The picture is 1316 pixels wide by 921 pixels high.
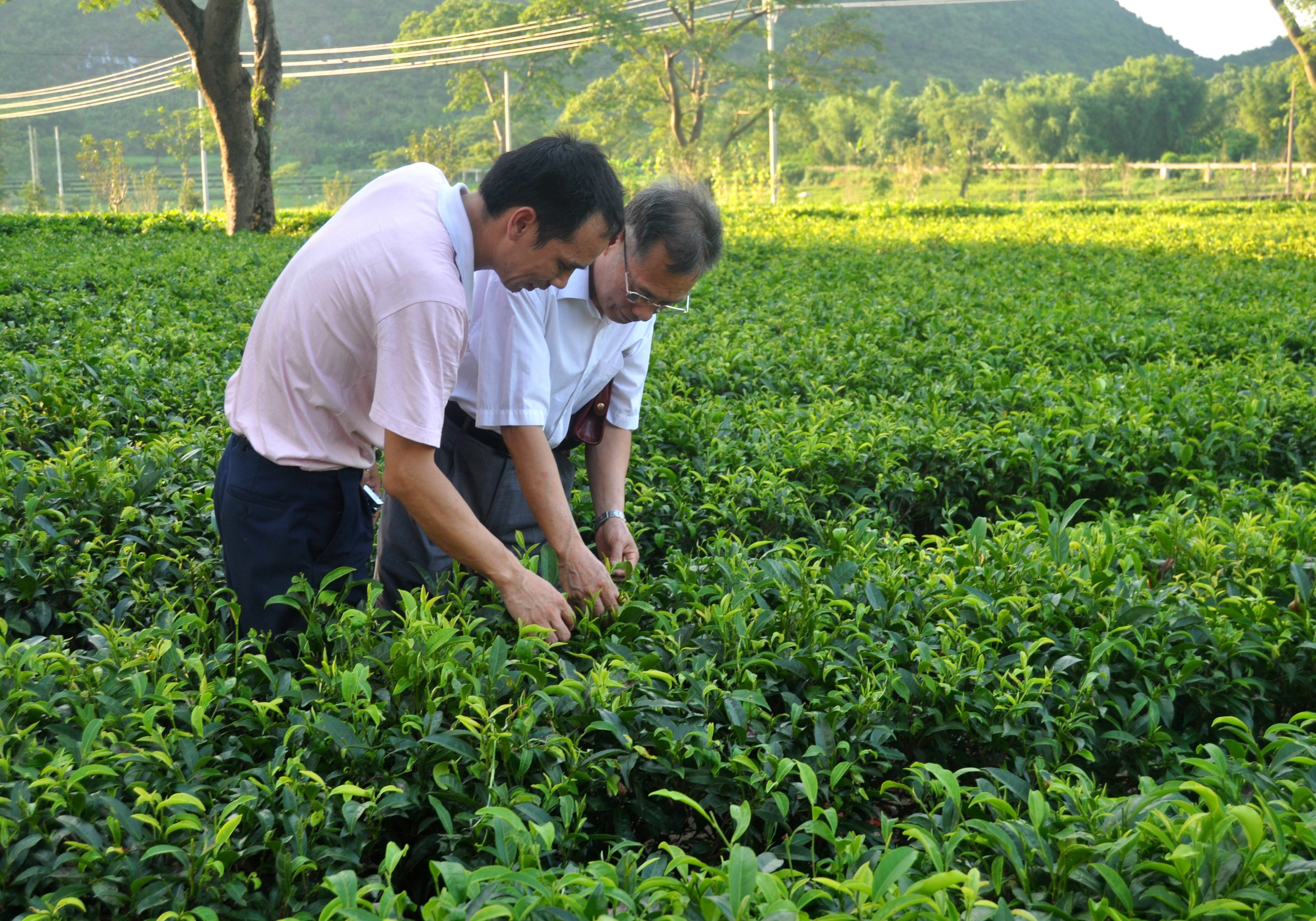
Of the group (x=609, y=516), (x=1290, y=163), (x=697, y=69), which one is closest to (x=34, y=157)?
(x=697, y=69)

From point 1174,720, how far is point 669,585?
1.12 meters

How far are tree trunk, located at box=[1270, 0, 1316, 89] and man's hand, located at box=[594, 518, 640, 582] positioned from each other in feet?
71.9

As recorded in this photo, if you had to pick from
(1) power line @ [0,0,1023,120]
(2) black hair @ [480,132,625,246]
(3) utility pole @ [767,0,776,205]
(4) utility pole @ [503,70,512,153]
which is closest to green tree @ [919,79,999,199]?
(1) power line @ [0,0,1023,120]

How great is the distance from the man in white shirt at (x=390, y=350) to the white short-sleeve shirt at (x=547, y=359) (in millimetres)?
57

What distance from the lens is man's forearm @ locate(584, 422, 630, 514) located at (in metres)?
2.67

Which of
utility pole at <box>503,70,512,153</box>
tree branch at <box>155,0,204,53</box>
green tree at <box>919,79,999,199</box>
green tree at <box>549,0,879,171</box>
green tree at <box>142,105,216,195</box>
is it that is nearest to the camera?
tree branch at <box>155,0,204,53</box>

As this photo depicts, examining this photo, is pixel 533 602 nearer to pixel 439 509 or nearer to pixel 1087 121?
pixel 439 509

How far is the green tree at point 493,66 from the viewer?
36.2 m

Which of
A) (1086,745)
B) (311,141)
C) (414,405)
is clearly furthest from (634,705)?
(311,141)

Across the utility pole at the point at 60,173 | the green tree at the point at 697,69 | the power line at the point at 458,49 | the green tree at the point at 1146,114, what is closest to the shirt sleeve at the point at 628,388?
the power line at the point at 458,49

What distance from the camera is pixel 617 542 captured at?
2605mm

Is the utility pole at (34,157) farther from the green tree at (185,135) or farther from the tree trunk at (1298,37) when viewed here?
the tree trunk at (1298,37)

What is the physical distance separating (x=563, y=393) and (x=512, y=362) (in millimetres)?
273

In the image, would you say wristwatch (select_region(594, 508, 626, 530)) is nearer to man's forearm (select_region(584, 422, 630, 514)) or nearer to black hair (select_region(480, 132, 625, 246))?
man's forearm (select_region(584, 422, 630, 514))
